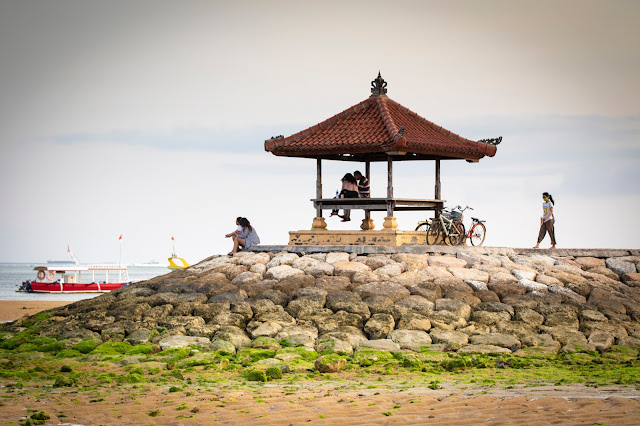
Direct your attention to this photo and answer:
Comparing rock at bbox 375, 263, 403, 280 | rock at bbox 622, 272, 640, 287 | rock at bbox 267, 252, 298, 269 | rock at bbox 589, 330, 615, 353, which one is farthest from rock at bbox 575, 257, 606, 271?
rock at bbox 267, 252, 298, 269

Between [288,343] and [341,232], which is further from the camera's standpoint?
[341,232]

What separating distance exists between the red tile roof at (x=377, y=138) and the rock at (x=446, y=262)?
2596 mm

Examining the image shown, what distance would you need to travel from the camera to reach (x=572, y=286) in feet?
52.4

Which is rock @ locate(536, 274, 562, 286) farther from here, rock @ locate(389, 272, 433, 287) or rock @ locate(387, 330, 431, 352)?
rock @ locate(387, 330, 431, 352)

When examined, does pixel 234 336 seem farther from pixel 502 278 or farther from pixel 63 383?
pixel 502 278

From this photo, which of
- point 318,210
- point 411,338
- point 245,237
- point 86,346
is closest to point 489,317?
point 411,338

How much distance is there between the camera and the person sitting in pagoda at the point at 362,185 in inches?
763

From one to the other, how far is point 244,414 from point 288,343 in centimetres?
457

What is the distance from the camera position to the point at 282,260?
17.2 metres

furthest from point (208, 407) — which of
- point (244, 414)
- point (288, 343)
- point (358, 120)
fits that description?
point (358, 120)

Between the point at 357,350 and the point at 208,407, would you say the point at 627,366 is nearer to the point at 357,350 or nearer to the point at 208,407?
the point at 357,350

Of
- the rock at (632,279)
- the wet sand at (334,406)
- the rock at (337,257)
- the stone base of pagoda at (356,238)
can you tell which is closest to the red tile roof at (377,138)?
the stone base of pagoda at (356,238)

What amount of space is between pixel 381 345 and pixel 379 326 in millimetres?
801

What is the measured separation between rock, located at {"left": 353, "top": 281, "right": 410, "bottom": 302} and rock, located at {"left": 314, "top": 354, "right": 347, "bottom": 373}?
3.15 meters
